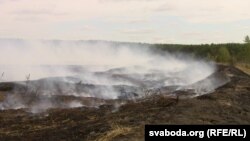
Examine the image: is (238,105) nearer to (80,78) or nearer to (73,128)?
(73,128)

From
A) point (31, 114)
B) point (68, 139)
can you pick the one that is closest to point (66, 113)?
point (31, 114)

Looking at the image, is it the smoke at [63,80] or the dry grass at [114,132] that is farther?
the smoke at [63,80]

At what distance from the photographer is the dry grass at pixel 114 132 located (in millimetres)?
16906

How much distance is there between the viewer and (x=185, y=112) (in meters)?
20.9

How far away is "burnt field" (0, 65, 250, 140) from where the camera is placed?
62.8 ft

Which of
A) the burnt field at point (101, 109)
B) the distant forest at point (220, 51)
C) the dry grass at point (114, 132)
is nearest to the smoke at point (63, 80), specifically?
the burnt field at point (101, 109)

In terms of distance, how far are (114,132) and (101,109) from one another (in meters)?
8.10

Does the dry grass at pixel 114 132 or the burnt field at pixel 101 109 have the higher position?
the burnt field at pixel 101 109

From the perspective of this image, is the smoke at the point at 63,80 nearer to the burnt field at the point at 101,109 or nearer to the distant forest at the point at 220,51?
the burnt field at the point at 101,109

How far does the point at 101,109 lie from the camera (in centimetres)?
Result: 2564

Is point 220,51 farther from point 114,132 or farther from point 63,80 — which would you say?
point 114,132

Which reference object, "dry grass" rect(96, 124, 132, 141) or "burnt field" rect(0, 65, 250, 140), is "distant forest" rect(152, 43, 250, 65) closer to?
"burnt field" rect(0, 65, 250, 140)

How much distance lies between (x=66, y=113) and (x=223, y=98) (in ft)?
27.3

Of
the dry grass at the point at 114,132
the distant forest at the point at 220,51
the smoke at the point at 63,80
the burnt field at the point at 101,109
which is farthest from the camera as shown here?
the distant forest at the point at 220,51
